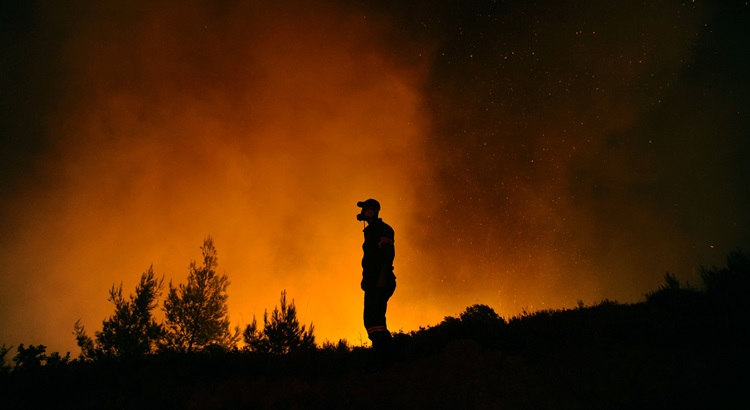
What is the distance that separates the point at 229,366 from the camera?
619 centimetres

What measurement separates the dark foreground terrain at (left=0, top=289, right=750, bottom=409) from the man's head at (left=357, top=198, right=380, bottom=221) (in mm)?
2245

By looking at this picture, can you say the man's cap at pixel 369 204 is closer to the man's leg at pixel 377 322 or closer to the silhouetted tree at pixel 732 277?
the man's leg at pixel 377 322

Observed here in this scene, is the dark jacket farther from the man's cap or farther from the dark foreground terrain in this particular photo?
the dark foreground terrain

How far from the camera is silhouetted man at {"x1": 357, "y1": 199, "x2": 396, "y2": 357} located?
5316mm

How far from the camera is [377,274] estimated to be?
18.3ft

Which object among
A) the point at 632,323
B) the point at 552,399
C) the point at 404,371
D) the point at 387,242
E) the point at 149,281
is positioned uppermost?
the point at 149,281

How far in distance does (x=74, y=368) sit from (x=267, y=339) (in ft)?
55.2

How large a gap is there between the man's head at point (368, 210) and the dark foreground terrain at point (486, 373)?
225cm

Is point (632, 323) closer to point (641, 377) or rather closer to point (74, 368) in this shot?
point (641, 377)

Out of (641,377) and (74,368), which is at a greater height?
(74,368)

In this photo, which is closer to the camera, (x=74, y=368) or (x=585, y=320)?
(x=585, y=320)

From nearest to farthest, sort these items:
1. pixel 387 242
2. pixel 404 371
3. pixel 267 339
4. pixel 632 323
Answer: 1. pixel 404 371
2. pixel 632 323
3. pixel 387 242
4. pixel 267 339

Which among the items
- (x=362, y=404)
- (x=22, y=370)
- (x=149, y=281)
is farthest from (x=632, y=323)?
(x=149, y=281)

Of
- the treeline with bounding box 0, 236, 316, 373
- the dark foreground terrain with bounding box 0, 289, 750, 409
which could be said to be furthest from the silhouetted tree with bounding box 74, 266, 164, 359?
the dark foreground terrain with bounding box 0, 289, 750, 409
